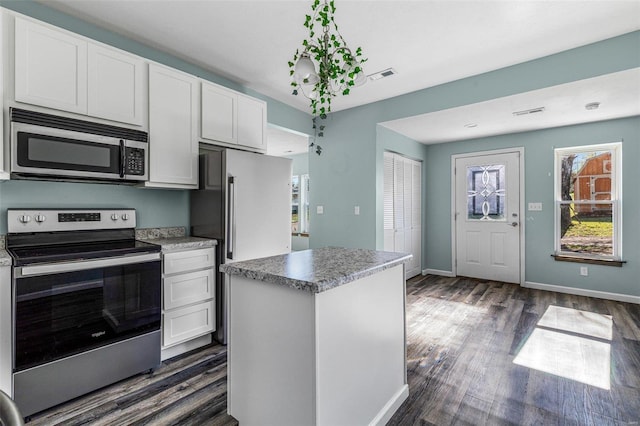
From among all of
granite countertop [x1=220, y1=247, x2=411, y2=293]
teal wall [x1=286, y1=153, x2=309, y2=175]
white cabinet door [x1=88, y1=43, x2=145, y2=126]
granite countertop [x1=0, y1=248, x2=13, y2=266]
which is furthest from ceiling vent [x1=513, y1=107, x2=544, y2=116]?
granite countertop [x1=0, y1=248, x2=13, y2=266]

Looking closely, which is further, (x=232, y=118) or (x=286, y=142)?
(x=286, y=142)

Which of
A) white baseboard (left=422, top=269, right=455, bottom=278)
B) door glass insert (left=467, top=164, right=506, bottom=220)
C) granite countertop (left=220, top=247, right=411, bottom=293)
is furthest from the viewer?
white baseboard (left=422, top=269, right=455, bottom=278)

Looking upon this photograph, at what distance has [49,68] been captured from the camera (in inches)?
78.8

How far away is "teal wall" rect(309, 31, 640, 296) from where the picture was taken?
3.50 m

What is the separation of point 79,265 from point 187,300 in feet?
2.69

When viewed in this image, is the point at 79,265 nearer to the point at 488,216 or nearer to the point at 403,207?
the point at 403,207

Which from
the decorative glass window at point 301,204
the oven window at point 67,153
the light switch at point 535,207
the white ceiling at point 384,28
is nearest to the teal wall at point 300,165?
the decorative glass window at point 301,204

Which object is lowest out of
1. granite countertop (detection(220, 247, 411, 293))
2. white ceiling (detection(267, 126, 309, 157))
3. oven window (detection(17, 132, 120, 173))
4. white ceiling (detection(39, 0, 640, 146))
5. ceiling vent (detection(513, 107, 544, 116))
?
granite countertop (detection(220, 247, 411, 293))

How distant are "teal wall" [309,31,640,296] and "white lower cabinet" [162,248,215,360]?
2.21 metres

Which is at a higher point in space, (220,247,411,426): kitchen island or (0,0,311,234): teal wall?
(0,0,311,234): teal wall

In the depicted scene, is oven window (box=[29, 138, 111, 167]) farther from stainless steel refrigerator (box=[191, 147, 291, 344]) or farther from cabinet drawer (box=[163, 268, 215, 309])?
cabinet drawer (box=[163, 268, 215, 309])

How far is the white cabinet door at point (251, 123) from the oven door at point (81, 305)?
1.48m

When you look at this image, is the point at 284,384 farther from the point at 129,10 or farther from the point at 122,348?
the point at 129,10

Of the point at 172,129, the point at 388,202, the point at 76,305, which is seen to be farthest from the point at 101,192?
the point at 388,202
